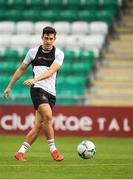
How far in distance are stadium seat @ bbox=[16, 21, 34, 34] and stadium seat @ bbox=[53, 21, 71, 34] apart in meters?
0.95

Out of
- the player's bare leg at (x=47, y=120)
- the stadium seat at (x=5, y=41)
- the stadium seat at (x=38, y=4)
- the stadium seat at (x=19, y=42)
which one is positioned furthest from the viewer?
the stadium seat at (x=38, y=4)

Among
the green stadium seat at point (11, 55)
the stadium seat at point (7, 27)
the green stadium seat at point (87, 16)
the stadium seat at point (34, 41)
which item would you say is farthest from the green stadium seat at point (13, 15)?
the green stadium seat at point (11, 55)

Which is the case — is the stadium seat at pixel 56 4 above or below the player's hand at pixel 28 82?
above

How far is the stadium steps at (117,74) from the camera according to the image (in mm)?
23188

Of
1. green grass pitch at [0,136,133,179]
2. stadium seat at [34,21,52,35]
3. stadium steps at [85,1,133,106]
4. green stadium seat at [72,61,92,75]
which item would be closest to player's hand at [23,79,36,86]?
green grass pitch at [0,136,133,179]

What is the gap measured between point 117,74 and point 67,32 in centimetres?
313

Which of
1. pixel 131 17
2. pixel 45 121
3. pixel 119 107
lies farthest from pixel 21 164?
pixel 131 17

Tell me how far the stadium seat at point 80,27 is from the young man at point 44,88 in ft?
48.8

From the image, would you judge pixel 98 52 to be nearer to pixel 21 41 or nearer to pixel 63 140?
pixel 21 41

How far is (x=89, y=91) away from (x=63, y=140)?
432 centimetres

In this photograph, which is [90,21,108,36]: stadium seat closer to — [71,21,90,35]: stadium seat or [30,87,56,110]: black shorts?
[71,21,90,35]: stadium seat

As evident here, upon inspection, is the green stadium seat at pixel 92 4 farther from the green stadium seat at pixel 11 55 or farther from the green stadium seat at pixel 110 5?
the green stadium seat at pixel 11 55

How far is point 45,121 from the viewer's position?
12.2m

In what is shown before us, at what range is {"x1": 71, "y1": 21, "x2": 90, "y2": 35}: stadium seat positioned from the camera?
89.5ft
